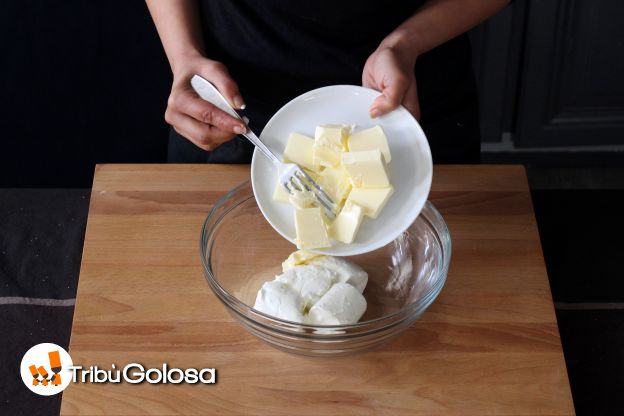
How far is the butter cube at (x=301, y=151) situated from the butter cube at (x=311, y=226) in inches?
3.1

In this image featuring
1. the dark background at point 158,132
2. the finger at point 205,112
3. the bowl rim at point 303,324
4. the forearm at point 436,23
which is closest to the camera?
the bowl rim at point 303,324

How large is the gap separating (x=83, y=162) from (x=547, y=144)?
52.7 inches

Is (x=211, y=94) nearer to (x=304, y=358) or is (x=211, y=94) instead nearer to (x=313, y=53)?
(x=313, y=53)

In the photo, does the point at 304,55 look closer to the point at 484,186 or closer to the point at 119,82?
the point at 484,186

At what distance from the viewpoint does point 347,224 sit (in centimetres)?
102

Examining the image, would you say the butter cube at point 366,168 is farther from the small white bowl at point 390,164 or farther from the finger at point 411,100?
the finger at point 411,100

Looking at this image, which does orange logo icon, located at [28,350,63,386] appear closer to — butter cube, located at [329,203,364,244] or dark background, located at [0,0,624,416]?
dark background, located at [0,0,624,416]

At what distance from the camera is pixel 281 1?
4.21 ft

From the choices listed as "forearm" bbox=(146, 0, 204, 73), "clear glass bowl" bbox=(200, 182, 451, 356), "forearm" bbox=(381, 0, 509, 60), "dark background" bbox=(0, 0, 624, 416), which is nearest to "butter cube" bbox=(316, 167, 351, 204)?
"clear glass bowl" bbox=(200, 182, 451, 356)

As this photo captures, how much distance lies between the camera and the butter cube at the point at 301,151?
105cm

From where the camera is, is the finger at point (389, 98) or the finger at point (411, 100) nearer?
the finger at point (389, 98)

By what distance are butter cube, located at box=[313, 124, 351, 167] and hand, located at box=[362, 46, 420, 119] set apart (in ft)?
0.23

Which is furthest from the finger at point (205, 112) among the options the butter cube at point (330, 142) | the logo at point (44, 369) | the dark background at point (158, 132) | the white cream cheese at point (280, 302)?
the dark background at point (158, 132)

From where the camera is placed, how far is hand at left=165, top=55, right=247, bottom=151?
1.14 meters
